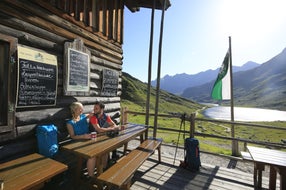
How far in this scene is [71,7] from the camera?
4.55 meters

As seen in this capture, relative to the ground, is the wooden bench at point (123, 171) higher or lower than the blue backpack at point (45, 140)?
lower

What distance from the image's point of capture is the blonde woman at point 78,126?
4.12 meters

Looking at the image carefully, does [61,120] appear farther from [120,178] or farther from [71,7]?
[71,7]

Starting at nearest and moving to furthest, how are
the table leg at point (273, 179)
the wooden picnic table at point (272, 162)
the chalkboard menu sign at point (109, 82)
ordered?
1. the wooden picnic table at point (272, 162)
2. the table leg at point (273, 179)
3. the chalkboard menu sign at point (109, 82)

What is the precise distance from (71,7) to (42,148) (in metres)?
3.29

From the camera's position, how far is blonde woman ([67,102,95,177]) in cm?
412

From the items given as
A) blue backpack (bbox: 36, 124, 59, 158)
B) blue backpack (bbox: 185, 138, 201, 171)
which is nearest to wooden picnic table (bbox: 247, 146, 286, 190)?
blue backpack (bbox: 185, 138, 201, 171)

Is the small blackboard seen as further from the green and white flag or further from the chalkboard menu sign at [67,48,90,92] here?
the green and white flag

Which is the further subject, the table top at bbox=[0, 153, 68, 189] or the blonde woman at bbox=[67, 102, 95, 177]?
the blonde woman at bbox=[67, 102, 95, 177]

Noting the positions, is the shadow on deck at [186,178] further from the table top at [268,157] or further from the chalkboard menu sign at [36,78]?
the chalkboard menu sign at [36,78]

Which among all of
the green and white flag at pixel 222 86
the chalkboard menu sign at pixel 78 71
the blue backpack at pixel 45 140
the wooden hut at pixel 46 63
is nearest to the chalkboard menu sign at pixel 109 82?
the wooden hut at pixel 46 63

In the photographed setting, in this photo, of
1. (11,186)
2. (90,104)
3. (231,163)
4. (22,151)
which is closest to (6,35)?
(22,151)

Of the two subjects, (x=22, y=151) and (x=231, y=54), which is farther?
(x=231, y=54)

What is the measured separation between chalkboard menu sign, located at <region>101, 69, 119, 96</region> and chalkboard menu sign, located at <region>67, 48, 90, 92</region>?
0.94 meters
